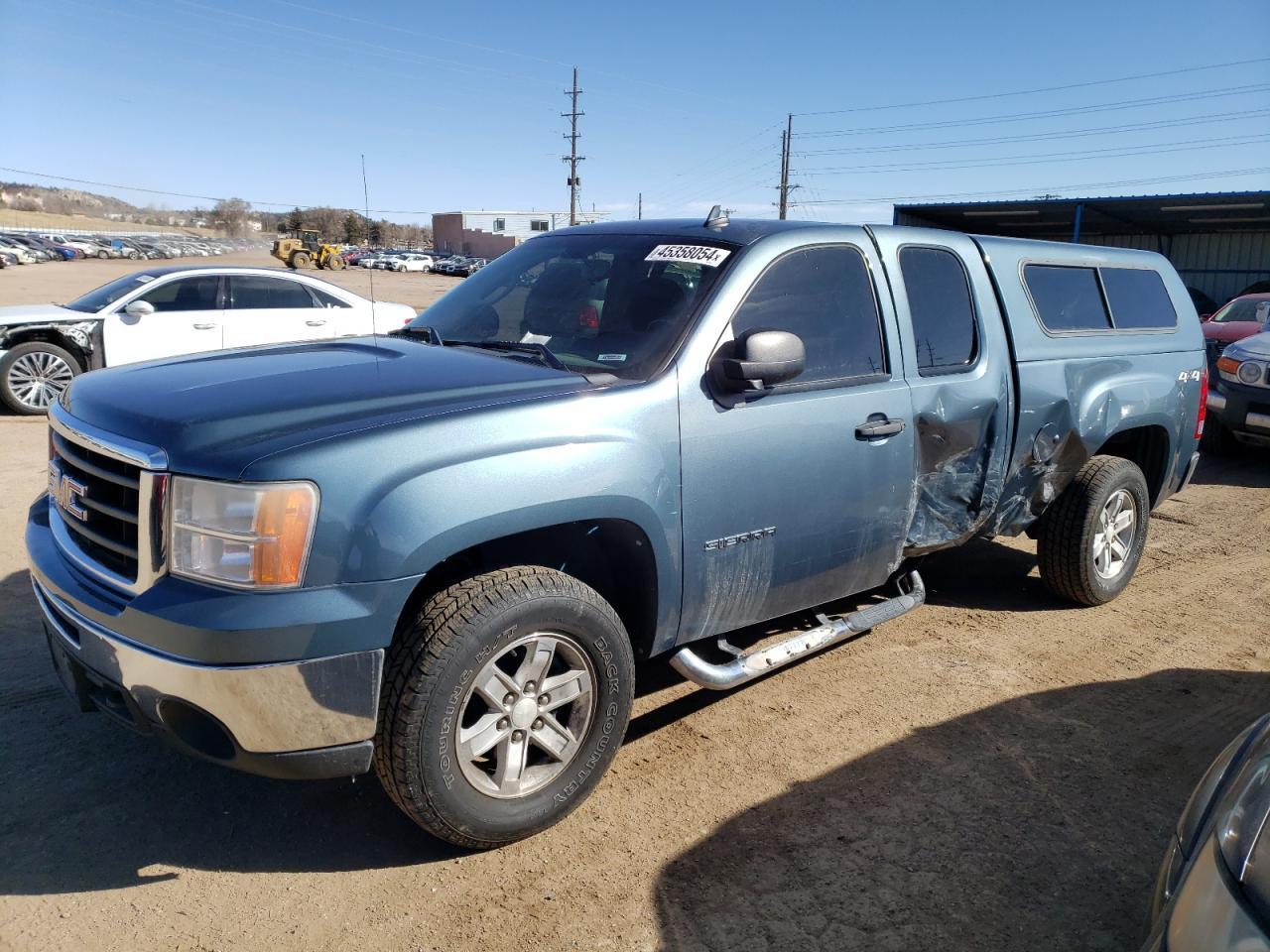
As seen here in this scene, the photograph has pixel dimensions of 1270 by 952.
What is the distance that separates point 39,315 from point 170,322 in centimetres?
126

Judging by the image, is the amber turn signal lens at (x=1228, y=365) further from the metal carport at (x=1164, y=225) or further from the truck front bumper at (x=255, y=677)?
the metal carport at (x=1164, y=225)

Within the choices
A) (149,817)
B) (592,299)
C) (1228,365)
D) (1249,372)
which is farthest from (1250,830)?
(1228,365)

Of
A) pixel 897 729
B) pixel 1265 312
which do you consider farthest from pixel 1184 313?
pixel 1265 312

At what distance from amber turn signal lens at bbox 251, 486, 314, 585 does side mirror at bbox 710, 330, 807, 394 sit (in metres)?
1.47

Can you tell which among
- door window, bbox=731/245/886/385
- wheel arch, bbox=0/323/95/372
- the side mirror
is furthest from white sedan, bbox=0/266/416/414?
the side mirror

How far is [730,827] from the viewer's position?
3162mm

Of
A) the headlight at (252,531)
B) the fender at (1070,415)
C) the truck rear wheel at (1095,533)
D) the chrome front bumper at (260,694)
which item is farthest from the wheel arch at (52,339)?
the truck rear wheel at (1095,533)

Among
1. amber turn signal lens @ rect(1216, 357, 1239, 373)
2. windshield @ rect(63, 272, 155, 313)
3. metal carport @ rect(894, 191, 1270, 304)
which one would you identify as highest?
metal carport @ rect(894, 191, 1270, 304)

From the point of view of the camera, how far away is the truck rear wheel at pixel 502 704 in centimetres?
268

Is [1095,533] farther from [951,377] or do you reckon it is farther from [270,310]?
[270,310]

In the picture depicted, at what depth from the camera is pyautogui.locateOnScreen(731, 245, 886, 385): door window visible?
3.65m

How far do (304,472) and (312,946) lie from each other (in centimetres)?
128

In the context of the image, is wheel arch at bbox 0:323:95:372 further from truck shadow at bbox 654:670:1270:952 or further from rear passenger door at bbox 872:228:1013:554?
truck shadow at bbox 654:670:1270:952

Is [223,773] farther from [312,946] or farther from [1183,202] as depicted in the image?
[1183,202]
